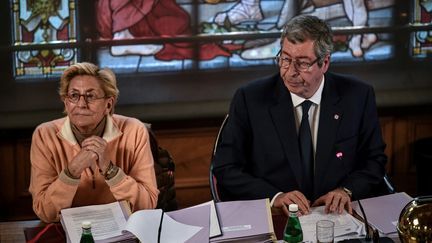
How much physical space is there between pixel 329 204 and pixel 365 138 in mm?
457

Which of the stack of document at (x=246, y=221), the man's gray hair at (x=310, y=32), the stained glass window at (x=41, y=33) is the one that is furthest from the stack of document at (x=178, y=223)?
the stained glass window at (x=41, y=33)

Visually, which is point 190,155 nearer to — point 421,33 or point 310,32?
point 421,33

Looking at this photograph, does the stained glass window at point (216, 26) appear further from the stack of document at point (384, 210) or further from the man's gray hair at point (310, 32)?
the stack of document at point (384, 210)

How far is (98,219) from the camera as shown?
270 centimetres

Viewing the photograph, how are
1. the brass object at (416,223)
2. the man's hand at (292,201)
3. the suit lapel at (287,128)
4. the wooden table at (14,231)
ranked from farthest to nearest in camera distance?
the suit lapel at (287,128) < the man's hand at (292,201) < the wooden table at (14,231) < the brass object at (416,223)

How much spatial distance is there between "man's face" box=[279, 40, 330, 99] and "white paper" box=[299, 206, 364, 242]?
478 millimetres

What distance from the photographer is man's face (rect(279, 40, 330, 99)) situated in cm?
299

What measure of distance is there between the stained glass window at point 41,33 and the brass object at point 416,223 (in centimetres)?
280

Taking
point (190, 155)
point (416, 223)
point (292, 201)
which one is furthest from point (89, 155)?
point (190, 155)

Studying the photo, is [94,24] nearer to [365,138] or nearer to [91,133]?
[91,133]

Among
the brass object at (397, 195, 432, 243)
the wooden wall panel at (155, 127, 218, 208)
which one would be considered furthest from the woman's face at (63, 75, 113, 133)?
the wooden wall panel at (155, 127, 218, 208)

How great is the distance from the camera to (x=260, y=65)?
4891 millimetres

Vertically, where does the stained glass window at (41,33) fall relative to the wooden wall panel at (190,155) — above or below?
above

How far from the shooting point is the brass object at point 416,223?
2309 mm
